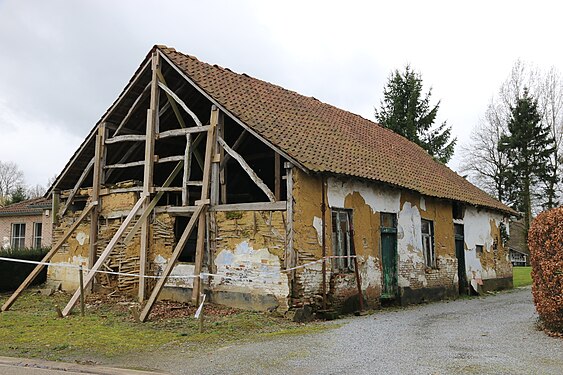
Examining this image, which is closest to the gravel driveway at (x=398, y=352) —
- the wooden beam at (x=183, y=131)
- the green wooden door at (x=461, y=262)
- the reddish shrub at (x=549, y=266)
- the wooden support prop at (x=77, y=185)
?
the reddish shrub at (x=549, y=266)

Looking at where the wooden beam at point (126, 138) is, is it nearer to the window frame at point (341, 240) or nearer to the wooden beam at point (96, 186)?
the wooden beam at point (96, 186)

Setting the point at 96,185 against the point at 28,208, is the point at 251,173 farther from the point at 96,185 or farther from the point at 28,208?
the point at 28,208

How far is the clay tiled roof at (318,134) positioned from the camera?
13.4 meters

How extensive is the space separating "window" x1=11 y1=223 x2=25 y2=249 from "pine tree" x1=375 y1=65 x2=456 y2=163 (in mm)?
23804

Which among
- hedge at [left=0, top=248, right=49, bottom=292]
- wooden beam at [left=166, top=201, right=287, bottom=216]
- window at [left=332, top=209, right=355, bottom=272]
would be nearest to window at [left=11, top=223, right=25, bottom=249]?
hedge at [left=0, top=248, right=49, bottom=292]

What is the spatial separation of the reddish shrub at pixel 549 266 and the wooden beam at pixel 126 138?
10.6 metres

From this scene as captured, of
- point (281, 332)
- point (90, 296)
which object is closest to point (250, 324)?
point (281, 332)

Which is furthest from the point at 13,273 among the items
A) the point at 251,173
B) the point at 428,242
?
the point at 428,242

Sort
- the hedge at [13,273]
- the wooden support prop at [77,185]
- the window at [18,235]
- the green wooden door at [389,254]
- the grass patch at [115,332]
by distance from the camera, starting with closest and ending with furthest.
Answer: the grass patch at [115,332] → the green wooden door at [389,254] → the wooden support prop at [77,185] → the hedge at [13,273] → the window at [18,235]

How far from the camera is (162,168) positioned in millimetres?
18016

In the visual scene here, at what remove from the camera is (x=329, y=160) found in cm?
1356

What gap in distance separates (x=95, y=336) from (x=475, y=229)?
49.7 ft

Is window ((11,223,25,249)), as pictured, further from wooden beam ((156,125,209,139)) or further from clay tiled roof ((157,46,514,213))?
clay tiled roof ((157,46,514,213))

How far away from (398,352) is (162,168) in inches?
468
